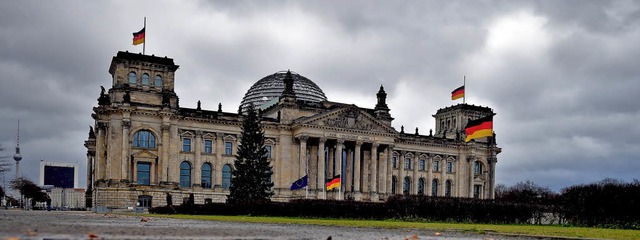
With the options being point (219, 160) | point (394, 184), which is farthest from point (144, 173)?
point (394, 184)

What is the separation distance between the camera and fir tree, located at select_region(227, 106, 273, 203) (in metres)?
63.4

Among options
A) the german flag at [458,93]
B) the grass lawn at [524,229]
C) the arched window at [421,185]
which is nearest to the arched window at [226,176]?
the arched window at [421,185]

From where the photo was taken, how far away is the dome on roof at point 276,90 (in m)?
96.7

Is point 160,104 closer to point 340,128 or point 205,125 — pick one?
point 205,125

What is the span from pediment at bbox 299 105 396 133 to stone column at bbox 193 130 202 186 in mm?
12671

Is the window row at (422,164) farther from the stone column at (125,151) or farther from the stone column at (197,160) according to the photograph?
the stone column at (125,151)

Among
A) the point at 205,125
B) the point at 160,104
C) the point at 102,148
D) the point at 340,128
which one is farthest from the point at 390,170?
the point at 102,148

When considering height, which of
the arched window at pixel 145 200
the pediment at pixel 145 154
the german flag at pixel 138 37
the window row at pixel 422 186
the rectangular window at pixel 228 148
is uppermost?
the german flag at pixel 138 37

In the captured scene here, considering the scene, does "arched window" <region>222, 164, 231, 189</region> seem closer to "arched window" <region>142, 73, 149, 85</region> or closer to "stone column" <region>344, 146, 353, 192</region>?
"arched window" <region>142, 73, 149, 85</region>

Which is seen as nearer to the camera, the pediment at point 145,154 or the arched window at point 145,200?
the arched window at point 145,200

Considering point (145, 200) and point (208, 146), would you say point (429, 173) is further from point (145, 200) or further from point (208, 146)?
point (145, 200)

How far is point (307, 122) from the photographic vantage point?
A: 8106 centimetres

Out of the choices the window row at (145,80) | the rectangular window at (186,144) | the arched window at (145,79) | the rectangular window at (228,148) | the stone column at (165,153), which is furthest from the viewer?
the rectangular window at (228,148)

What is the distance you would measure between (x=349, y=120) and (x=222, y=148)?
16684 millimetres
